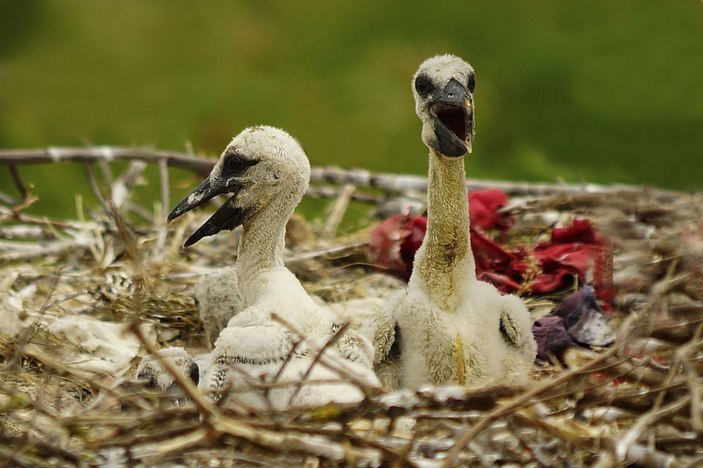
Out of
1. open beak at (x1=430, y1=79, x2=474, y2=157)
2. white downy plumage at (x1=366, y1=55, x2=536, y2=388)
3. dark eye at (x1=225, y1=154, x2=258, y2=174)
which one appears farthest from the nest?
dark eye at (x1=225, y1=154, x2=258, y2=174)

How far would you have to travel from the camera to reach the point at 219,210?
3.25m

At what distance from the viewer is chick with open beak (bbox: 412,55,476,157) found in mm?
3008

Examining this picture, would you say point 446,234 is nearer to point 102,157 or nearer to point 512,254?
point 512,254

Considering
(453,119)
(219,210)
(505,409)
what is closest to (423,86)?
(453,119)

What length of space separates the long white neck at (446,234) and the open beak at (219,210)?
0.45m

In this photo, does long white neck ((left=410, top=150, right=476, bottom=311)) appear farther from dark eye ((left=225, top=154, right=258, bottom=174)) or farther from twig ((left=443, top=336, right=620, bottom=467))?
twig ((left=443, top=336, right=620, bottom=467))

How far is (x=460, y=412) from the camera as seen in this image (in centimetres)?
250

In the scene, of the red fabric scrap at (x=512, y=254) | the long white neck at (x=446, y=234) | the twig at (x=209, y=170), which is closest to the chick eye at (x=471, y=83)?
the long white neck at (x=446, y=234)

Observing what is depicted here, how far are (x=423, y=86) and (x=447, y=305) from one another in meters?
0.49

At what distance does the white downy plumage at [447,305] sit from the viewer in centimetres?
307

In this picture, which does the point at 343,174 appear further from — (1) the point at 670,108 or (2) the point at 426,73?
(1) the point at 670,108

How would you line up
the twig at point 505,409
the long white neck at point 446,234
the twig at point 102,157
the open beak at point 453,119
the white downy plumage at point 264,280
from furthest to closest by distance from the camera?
the twig at point 102,157, the long white neck at point 446,234, the open beak at point 453,119, the white downy plumage at point 264,280, the twig at point 505,409

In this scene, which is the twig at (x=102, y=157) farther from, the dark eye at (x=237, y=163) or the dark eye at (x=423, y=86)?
the dark eye at (x=423, y=86)

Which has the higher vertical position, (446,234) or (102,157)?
(102,157)
